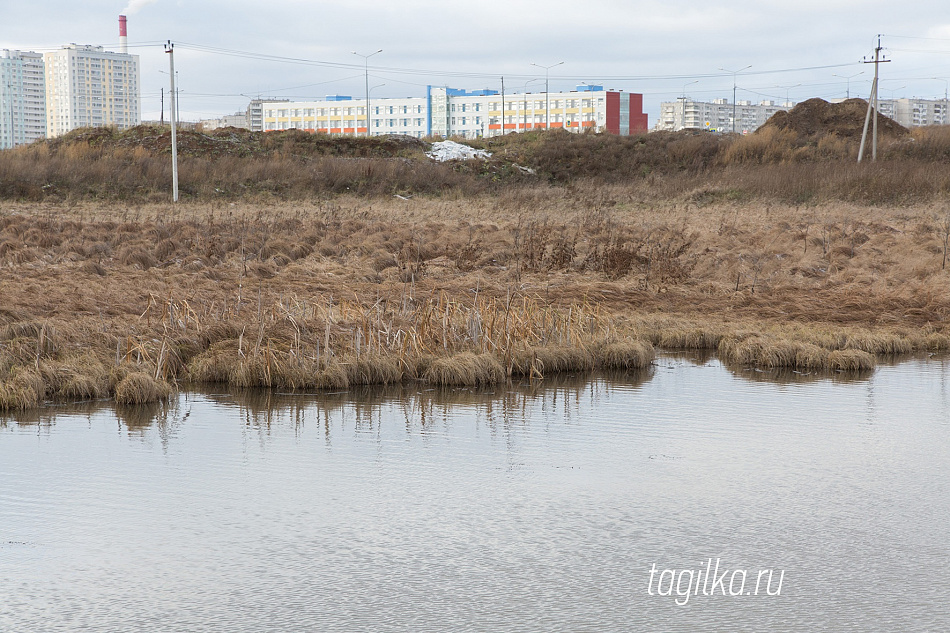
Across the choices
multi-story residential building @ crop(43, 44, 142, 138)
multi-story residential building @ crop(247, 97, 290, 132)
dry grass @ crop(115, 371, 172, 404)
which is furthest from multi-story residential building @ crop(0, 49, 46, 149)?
dry grass @ crop(115, 371, 172, 404)

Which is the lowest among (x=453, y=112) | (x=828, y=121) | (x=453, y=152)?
(x=453, y=152)

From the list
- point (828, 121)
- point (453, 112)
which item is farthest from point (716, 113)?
point (828, 121)

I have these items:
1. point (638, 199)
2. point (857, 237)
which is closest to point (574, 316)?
point (857, 237)

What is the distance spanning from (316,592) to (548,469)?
114 inches

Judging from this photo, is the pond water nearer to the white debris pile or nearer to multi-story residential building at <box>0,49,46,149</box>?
the white debris pile

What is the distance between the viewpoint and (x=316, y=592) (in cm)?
528

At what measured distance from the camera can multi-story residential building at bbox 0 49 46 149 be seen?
478 ft

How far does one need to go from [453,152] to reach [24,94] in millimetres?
127976

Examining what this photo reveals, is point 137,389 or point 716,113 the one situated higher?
point 716,113

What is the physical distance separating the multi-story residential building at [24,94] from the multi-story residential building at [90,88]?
1596 mm

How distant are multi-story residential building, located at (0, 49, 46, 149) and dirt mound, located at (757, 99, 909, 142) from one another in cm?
12039

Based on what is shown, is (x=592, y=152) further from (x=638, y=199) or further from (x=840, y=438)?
(x=840, y=438)

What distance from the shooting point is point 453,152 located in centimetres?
4938

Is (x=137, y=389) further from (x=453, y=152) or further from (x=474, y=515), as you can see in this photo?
(x=453, y=152)
